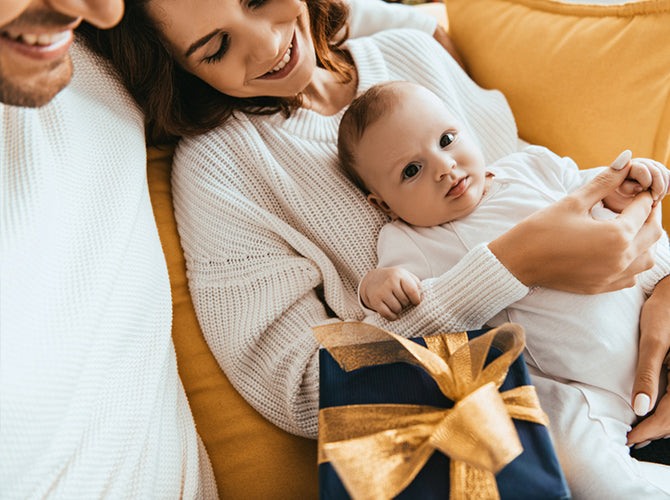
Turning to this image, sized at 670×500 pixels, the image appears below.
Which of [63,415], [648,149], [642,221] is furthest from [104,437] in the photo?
[648,149]

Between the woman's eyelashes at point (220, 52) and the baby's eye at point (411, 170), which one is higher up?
the woman's eyelashes at point (220, 52)

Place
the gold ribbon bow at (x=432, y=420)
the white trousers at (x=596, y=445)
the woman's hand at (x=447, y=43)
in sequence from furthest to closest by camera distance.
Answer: the woman's hand at (x=447, y=43)
the white trousers at (x=596, y=445)
the gold ribbon bow at (x=432, y=420)

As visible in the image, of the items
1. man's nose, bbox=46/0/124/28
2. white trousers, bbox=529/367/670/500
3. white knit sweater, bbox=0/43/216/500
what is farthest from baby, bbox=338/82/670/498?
man's nose, bbox=46/0/124/28

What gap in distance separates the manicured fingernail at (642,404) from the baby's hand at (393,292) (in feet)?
1.32

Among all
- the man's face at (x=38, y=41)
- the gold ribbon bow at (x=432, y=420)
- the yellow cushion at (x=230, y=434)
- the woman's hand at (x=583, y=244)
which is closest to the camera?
the man's face at (x=38, y=41)

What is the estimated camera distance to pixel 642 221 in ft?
2.91

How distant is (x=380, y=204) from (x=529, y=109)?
0.56m

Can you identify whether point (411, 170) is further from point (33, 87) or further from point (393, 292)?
point (33, 87)

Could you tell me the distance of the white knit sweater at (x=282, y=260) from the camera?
0.91 meters

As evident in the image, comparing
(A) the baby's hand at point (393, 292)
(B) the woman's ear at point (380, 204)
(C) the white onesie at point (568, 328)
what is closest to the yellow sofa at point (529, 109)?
(C) the white onesie at point (568, 328)

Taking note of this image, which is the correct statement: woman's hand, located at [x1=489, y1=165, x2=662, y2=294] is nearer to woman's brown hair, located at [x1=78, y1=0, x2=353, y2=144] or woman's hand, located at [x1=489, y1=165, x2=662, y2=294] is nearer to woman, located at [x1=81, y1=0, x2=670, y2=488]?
woman, located at [x1=81, y1=0, x2=670, y2=488]

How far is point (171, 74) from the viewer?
1049 millimetres

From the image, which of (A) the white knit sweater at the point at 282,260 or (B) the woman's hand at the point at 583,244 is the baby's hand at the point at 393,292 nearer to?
(A) the white knit sweater at the point at 282,260

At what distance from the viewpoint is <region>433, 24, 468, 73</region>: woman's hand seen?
4.81 ft
